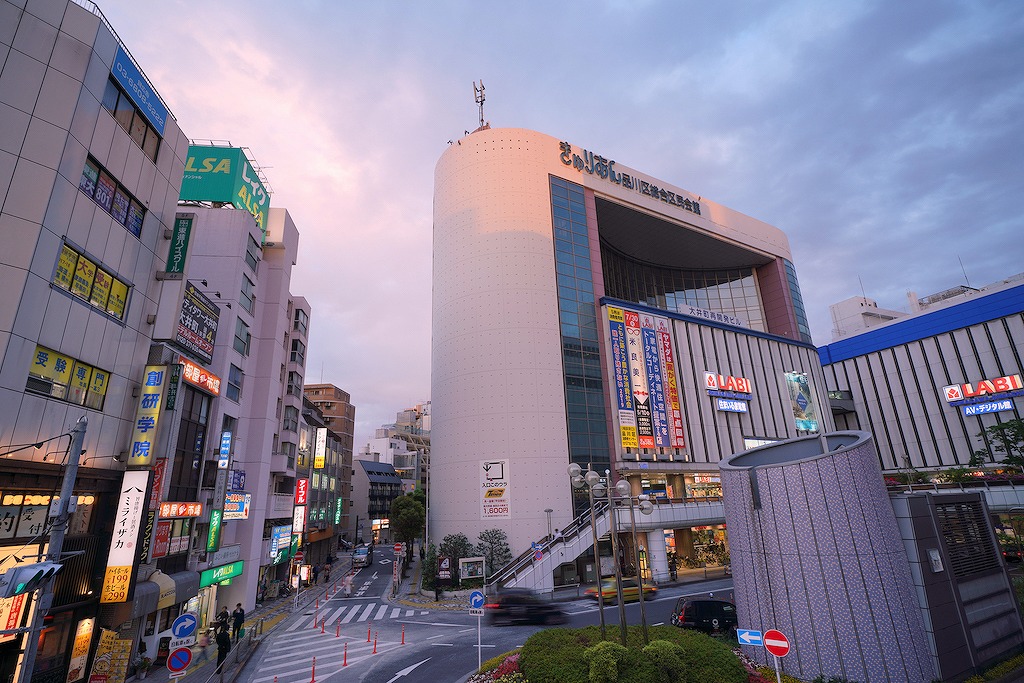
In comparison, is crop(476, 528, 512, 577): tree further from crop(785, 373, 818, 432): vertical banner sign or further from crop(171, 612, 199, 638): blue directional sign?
crop(785, 373, 818, 432): vertical banner sign

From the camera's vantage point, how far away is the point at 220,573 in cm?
3194

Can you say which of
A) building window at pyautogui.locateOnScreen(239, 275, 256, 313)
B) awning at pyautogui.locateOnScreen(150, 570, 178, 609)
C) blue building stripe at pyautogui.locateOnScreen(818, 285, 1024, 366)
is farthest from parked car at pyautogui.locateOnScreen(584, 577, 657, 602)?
blue building stripe at pyautogui.locateOnScreen(818, 285, 1024, 366)

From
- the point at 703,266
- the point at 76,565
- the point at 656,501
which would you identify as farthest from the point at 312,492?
the point at 703,266

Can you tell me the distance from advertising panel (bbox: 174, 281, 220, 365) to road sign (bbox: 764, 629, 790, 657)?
85.5ft

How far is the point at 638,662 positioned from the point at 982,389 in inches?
2672

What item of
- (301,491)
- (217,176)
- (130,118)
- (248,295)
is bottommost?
(301,491)

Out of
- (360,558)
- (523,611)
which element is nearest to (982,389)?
(523,611)

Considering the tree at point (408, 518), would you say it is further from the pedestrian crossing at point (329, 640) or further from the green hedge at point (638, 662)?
the green hedge at point (638, 662)

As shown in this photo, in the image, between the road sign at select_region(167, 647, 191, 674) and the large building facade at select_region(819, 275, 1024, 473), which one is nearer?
the road sign at select_region(167, 647, 191, 674)

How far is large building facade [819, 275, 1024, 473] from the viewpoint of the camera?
58.3 m

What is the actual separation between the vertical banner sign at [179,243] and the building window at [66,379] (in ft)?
19.9

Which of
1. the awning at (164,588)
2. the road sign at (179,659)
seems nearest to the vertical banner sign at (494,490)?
the awning at (164,588)

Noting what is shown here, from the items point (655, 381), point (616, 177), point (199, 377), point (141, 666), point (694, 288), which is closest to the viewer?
point (141, 666)

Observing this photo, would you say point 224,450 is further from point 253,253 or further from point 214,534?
point 253,253
